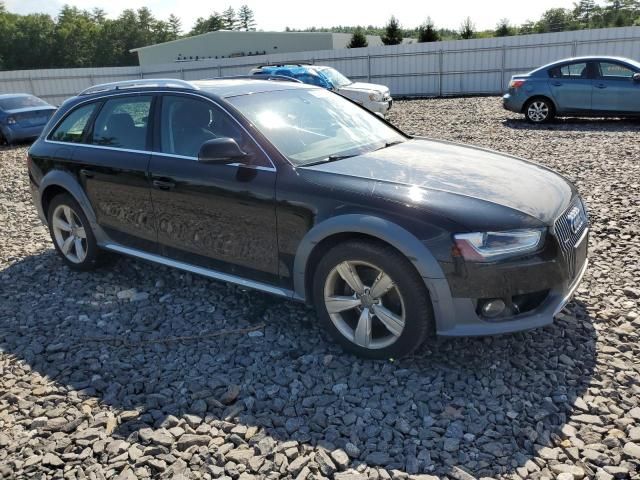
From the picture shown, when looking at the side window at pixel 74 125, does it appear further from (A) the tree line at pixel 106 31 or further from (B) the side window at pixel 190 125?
(A) the tree line at pixel 106 31

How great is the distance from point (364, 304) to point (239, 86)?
211cm

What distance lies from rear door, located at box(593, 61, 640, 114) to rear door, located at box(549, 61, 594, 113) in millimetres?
168

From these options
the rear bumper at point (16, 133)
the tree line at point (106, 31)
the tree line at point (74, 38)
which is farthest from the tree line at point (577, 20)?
the rear bumper at point (16, 133)

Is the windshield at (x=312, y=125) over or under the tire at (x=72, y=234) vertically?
over

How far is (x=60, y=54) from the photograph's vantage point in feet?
271

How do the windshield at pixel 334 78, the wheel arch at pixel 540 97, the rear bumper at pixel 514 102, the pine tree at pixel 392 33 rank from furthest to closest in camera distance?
the pine tree at pixel 392 33, the windshield at pixel 334 78, the rear bumper at pixel 514 102, the wheel arch at pixel 540 97

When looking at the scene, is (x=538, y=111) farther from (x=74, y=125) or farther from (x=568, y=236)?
(x=74, y=125)

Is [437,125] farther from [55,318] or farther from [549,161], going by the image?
[55,318]

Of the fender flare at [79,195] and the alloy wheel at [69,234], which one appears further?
the alloy wheel at [69,234]

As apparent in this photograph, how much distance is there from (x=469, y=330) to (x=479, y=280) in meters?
0.30

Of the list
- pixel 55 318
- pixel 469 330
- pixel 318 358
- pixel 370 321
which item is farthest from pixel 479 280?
pixel 55 318

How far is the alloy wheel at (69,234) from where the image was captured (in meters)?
5.14

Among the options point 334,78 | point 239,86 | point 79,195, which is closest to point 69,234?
point 79,195

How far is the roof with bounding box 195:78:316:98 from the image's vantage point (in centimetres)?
418
